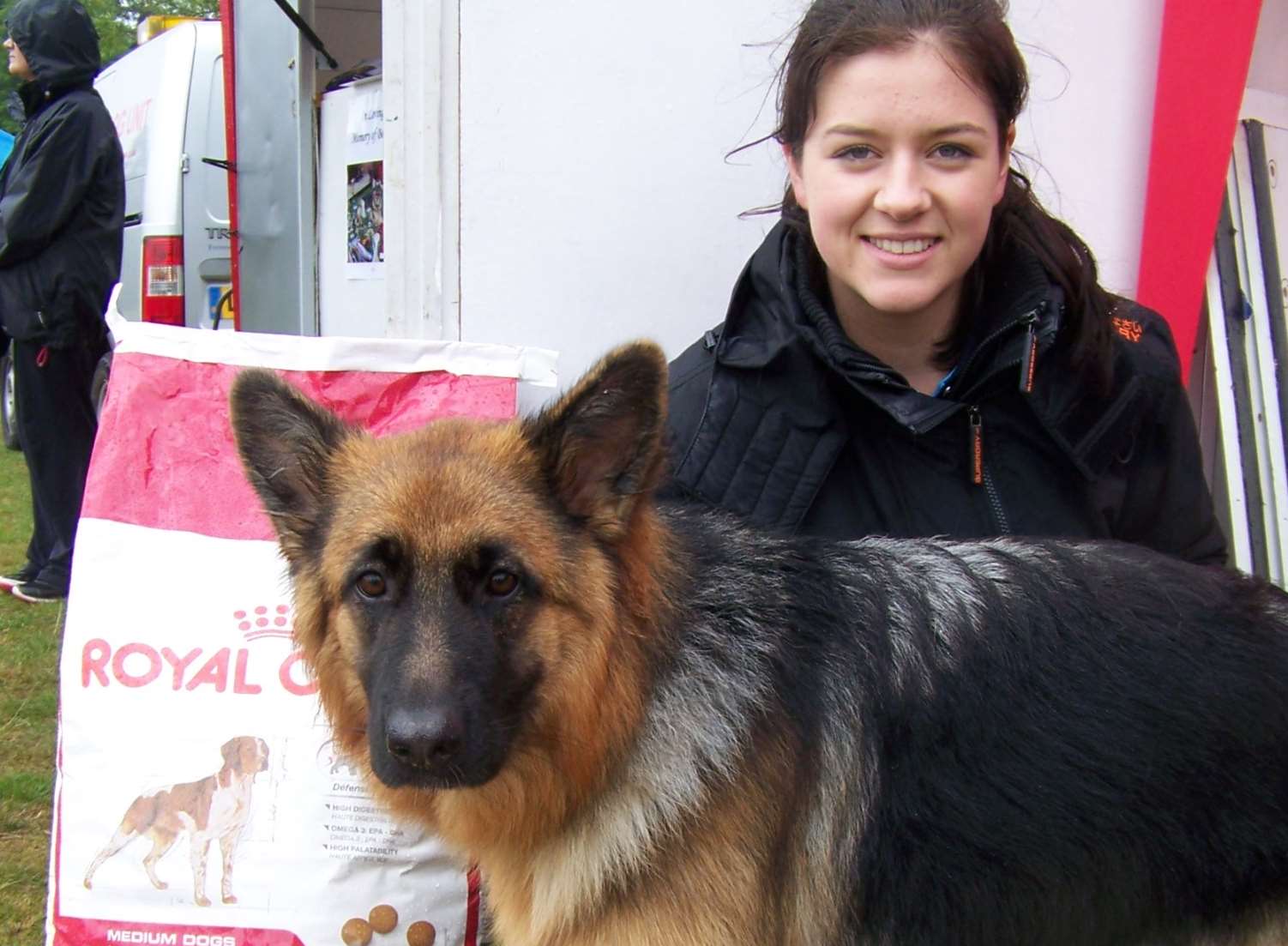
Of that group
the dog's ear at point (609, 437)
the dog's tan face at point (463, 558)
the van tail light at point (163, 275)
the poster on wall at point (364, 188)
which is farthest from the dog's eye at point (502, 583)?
the van tail light at point (163, 275)

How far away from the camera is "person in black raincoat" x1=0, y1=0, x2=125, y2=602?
5762 mm

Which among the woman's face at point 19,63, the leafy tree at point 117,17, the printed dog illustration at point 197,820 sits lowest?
the printed dog illustration at point 197,820

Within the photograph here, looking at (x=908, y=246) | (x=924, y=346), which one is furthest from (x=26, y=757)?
(x=908, y=246)

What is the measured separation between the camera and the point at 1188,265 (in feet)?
13.1

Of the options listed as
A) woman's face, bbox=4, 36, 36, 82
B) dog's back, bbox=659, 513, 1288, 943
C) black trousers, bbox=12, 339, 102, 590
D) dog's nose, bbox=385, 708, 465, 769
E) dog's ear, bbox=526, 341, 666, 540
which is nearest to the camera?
dog's nose, bbox=385, 708, 465, 769

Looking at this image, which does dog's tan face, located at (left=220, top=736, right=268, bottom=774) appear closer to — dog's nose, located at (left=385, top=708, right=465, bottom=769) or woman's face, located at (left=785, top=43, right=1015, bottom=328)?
dog's nose, located at (left=385, top=708, right=465, bottom=769)

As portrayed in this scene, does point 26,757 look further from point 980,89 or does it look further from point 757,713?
point 980,89

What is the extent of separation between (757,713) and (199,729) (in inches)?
58.6

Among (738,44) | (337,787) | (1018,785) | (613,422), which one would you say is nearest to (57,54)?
(738,44)

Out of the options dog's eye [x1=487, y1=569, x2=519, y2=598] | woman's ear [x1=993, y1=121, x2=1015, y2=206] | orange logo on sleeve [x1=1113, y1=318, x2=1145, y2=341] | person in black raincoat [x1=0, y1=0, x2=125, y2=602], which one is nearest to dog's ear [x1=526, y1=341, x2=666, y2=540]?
dog's eye [x1=487, y1=569, x2=519, y2=598]

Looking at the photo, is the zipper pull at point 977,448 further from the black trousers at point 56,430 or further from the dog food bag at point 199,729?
the black trousers at point 56,430

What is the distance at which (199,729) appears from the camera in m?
2.85

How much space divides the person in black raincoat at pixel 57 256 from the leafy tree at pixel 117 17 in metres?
28.2

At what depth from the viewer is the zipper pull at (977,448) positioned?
2.82m
